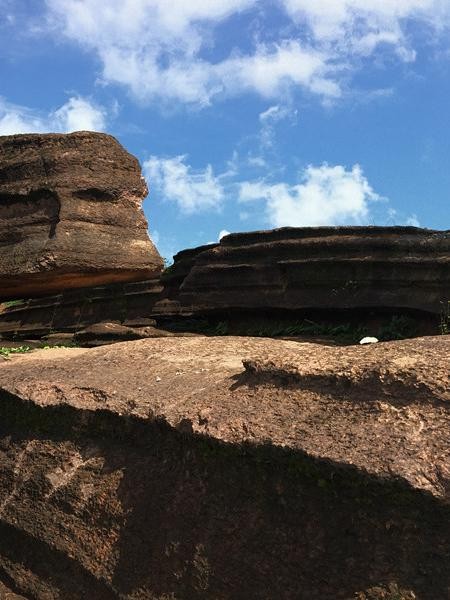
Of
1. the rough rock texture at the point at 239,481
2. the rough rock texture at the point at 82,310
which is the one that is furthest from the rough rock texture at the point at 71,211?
the rough rock texture at the point at 239,481

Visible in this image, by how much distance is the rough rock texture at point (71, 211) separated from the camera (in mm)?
7656

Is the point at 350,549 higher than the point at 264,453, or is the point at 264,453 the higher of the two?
the point at 264,453

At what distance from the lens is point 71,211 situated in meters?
7.69

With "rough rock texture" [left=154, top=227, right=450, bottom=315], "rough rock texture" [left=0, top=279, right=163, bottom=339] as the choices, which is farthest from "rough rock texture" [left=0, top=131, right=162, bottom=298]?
"rough rock texture" [left=0, top=279, right=163, bottom=339]

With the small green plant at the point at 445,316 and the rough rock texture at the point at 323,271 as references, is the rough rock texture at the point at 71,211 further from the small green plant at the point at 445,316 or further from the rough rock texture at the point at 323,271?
the small green plant at the point at 445,316

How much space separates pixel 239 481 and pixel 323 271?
4043mm

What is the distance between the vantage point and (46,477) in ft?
12.6

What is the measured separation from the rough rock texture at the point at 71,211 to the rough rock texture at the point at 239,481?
3.62 m

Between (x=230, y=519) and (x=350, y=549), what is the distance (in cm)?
57

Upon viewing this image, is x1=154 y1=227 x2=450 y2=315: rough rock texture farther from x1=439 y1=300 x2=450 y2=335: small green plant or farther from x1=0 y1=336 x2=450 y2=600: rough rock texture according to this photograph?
x1=0 y1=336 x2=450 y2=600: rough rock texture

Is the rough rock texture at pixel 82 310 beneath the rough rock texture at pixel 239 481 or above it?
above

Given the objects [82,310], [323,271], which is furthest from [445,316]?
[82,310]

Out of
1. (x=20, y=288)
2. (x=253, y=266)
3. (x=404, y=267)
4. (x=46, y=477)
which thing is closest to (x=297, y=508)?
(x=46, y=477)

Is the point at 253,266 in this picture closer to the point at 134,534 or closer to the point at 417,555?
the point at 134,534
